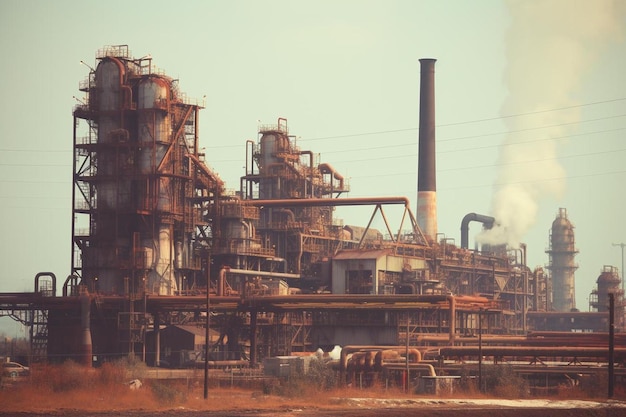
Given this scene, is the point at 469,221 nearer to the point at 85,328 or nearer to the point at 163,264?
the point at 163,264

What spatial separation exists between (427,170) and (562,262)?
4247 cm

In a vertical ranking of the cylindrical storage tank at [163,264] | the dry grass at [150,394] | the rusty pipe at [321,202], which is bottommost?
the dry grass at [150,394]

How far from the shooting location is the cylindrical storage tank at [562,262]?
449ft

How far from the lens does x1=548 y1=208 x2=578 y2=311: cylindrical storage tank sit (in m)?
137

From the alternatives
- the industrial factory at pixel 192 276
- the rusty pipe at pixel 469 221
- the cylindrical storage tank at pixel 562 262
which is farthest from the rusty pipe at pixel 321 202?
the cylindrical storage tank at pixel 562 262

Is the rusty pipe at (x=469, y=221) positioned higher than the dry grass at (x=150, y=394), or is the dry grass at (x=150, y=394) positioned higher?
the rusty pipe at (x=469, y=221)

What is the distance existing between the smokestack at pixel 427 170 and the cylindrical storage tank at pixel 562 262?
40.0 metres

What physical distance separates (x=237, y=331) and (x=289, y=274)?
34.4ft

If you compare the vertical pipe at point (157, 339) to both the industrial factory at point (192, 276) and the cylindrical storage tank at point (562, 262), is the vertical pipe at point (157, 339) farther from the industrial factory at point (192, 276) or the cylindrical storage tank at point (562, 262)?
the cylindrical storage tank at point (562, 262)

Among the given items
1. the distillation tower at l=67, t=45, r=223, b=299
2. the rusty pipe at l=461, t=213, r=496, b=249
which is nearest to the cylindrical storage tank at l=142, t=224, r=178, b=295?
the distillation tower at l=67, t=45, r=223, b=299

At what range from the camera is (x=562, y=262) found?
5384 inches

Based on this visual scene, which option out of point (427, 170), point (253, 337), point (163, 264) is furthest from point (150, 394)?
point (427, 170)

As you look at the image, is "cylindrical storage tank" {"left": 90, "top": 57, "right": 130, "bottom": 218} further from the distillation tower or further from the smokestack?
the smokestack

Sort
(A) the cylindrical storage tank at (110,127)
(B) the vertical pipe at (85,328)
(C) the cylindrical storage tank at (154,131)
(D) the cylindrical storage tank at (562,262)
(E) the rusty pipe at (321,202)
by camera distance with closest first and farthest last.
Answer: (B) the vertical pipe at (85,328)
(A) the cylindrical storage tank at (110,127)
(C) the cylindrical storage tank at (154,131)
(E) the rusty pipe at (321,202)
(D) the cylindrical storage tank at (562,262)
